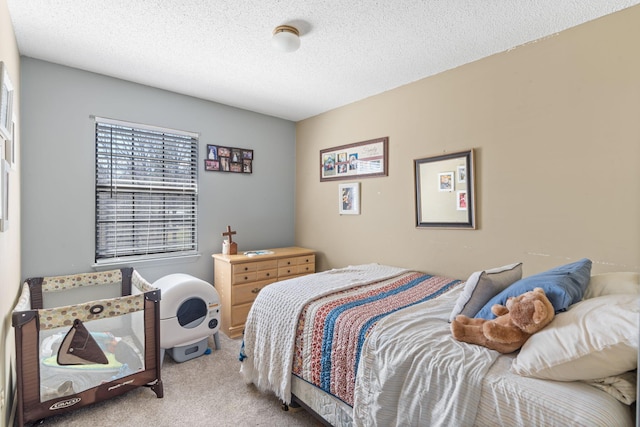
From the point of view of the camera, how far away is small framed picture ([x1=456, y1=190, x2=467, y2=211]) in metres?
2.56

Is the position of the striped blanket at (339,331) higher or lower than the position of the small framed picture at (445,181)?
lower

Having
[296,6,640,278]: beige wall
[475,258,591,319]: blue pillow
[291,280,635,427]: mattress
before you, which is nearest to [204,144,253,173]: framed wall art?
[296,6,640,278]: beige wall

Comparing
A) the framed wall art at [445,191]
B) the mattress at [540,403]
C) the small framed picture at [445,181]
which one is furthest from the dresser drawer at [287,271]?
the mattress at [540,403]

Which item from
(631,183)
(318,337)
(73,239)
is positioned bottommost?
(318,337)

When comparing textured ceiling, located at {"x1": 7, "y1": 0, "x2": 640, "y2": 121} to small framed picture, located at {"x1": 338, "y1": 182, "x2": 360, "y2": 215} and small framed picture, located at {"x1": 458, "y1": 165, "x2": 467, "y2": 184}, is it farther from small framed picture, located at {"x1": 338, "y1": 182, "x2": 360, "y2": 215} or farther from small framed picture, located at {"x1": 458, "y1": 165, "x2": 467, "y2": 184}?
small framed picture, located at {"x1": 338, "y1": 182, "x2": 360, "y2": 215}

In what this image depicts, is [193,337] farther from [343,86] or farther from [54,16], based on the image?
[343,86]

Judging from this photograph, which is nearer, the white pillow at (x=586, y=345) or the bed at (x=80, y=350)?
the white pillow at (x=586, y=345)

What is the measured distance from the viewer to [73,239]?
2.63m

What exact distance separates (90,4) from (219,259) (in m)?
2.26

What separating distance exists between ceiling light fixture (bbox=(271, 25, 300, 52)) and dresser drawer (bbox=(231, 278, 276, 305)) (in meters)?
2.21

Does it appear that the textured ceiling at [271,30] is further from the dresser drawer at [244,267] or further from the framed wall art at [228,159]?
the dresser drawer at [244,267]

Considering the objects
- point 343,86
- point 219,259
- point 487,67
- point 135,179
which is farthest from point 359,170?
point 135,179

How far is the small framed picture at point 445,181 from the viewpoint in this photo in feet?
8.69

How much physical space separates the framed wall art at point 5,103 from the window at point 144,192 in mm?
1103
